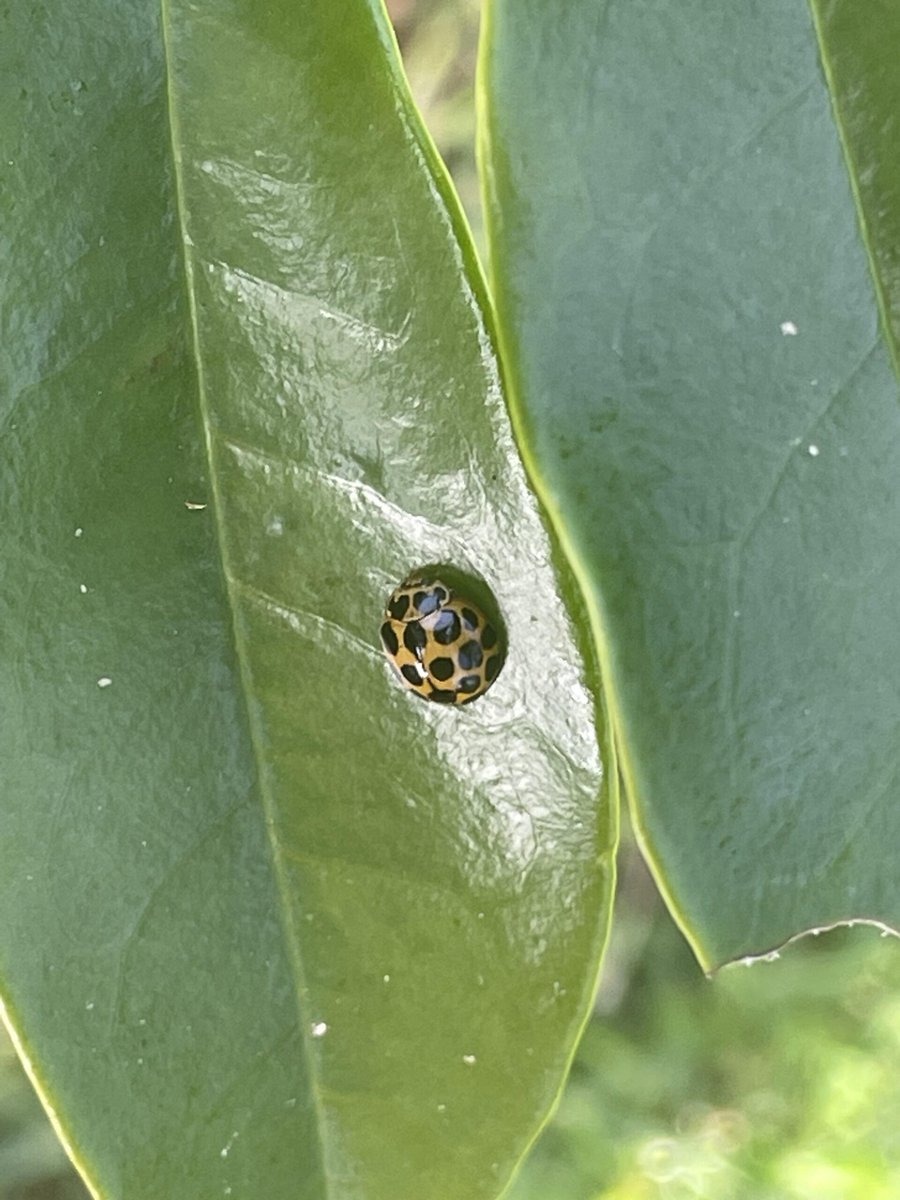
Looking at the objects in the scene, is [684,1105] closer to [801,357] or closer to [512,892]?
[512,892]

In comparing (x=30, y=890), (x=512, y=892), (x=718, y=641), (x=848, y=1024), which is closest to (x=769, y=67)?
(x=718, y=641)

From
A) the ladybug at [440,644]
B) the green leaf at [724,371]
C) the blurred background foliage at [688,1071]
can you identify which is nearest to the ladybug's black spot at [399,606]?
the ladybug at [440,644]

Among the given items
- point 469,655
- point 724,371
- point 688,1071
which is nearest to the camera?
point 724,371

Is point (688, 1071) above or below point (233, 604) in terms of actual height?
below

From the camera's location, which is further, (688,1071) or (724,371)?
(688,1071)

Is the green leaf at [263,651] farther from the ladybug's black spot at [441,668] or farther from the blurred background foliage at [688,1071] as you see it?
the blurred background foliage at [688,1071]

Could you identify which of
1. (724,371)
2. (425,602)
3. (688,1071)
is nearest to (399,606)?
(425,602)

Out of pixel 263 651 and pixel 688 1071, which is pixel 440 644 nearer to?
pixel 263 651
